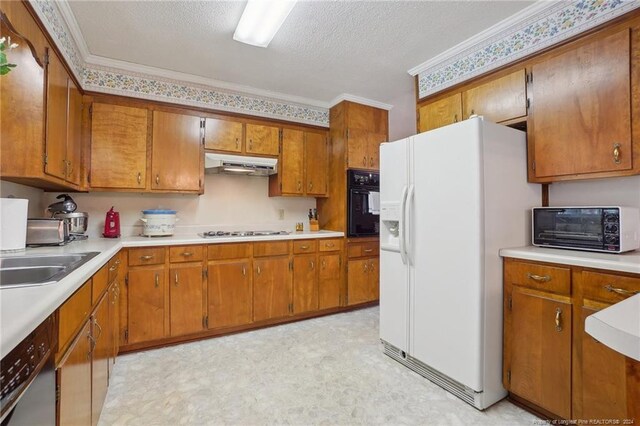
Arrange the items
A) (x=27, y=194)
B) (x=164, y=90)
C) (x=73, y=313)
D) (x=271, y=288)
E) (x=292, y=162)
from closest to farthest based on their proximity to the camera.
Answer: (x=73, y=313)
(x=27, y=194)
(x=164, y=90)
(x=271, y=288)
(x=292, y=162)

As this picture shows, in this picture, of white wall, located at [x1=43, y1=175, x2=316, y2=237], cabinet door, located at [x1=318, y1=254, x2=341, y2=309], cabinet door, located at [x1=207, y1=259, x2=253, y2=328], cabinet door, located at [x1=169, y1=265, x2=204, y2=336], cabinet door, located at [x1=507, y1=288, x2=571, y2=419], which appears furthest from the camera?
cabinet door, located at [x1=318, y1=254, x2=341, y2=309]

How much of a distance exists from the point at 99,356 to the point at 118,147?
6.10 feet

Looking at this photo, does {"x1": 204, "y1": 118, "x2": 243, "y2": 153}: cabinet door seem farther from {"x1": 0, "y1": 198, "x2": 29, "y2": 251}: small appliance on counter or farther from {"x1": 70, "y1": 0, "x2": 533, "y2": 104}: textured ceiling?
{"x1": 0, "y1": 198, "x2": 29, "y2": 251}: small appliance on counter

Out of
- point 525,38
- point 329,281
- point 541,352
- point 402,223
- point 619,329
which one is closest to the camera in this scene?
point 619,329

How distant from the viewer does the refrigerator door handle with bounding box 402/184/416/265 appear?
2131mm

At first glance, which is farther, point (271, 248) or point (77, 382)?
point (271, 248)

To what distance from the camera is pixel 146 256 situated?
8.15 feet

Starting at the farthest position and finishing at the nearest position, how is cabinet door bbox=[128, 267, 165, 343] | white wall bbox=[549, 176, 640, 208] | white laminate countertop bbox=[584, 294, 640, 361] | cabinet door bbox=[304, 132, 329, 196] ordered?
cabinet door bbox=[304, 132, 329, 196] → cabinet door bbox=[128, 267, 165, 343] → white wall bbox=[549, 176, 640, 208] → white laminate countertop bbox=[584, 294, 640, 361]

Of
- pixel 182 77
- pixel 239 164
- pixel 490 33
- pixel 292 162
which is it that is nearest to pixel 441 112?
pixel 490 33

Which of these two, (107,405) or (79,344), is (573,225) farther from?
(107,405)

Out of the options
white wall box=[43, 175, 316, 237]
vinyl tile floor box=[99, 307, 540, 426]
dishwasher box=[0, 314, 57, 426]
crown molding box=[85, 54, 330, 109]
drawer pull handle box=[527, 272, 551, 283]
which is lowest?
vinyl tile floor box=[99, 307, 540, 426]

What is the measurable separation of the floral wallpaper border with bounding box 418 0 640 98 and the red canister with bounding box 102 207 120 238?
3.02 meters

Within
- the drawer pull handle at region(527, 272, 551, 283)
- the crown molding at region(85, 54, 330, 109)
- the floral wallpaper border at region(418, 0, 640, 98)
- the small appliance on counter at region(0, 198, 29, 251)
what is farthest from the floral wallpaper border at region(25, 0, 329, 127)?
the drawer pull handle at region(527, 272, 551, 283)

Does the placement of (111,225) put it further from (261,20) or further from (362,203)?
(362,203)
